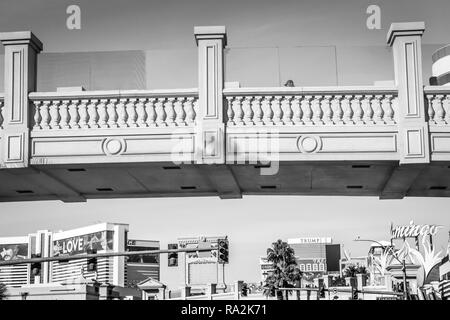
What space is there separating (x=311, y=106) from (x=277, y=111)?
67 cm

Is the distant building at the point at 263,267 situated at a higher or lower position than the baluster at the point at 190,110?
lower

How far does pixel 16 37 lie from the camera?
1407 centimetres

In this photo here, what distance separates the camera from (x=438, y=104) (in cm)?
1354

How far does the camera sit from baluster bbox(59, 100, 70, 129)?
45.4 ft

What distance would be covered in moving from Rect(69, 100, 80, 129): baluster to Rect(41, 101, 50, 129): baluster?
1.48ft

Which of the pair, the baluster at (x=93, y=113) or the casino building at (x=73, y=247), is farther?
the casino building at (x=73, y=247)

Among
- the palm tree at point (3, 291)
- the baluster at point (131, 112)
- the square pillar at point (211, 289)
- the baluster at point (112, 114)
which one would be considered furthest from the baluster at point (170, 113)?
→ the palm tree at point (3, 291)

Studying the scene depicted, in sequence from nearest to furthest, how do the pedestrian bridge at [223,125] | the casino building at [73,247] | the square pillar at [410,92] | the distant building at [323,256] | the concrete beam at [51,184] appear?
the square pillar at [410,92]
the pedestrian bridge at [223,125]
the concrete beam at [51,184]
the casino building at [73,247]
the distant building at [323,256]

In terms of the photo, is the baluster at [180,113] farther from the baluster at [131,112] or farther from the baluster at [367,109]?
the baluster at [367,109]

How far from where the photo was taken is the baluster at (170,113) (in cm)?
1368

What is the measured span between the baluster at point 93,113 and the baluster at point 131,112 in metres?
0.61

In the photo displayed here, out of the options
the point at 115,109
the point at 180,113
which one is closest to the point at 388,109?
the point at 180,113
